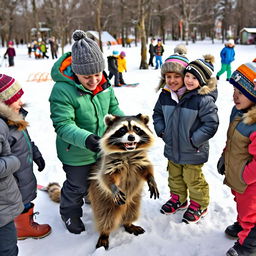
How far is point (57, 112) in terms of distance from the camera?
2553 millimetres

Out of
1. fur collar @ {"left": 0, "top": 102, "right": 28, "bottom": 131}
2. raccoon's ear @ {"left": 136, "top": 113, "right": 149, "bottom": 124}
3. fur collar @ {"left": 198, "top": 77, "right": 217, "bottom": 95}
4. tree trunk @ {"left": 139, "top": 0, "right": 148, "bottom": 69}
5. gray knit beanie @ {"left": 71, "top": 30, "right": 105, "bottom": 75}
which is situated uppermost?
tree trunk @ {"left": 139, "top": 0, "right": 148, "bottom": 69}

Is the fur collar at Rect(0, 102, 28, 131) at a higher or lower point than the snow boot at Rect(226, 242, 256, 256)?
higher

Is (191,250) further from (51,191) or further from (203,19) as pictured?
(203,19)

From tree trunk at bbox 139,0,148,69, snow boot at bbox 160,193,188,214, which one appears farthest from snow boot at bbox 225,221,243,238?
tree trunk at bbox 139,0,148,69

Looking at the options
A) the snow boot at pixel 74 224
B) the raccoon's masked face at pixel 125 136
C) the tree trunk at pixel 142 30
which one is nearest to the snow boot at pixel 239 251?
the raccoon's masked face at pixel 125 136

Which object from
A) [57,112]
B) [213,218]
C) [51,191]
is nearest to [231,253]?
[213,218]

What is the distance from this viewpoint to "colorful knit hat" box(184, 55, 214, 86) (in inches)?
105

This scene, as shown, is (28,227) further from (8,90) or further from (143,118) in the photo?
(143,118)

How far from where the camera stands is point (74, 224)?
2.96 metres

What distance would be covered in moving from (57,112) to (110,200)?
1.00 m

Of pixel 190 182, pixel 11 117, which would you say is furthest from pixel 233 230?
pixel 11 117

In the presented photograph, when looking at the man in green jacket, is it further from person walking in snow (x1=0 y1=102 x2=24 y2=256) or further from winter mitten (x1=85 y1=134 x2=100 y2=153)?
person walking in snow (x1=0 y1=102 x2=24 y2=256)

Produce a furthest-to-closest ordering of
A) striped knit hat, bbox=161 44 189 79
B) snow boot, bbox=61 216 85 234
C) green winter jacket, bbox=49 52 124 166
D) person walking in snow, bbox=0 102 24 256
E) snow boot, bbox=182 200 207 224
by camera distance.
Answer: snow boot, bbox=182 200 207 224, snow boot, bbox=61 216 85 234, striped knit hat, bbox=161 44 189 79, green winter jacket, bbox=49 52 124 166, person walking in snow, bbox=0 102 24 256

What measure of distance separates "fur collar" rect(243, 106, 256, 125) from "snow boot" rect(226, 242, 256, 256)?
1.13m
